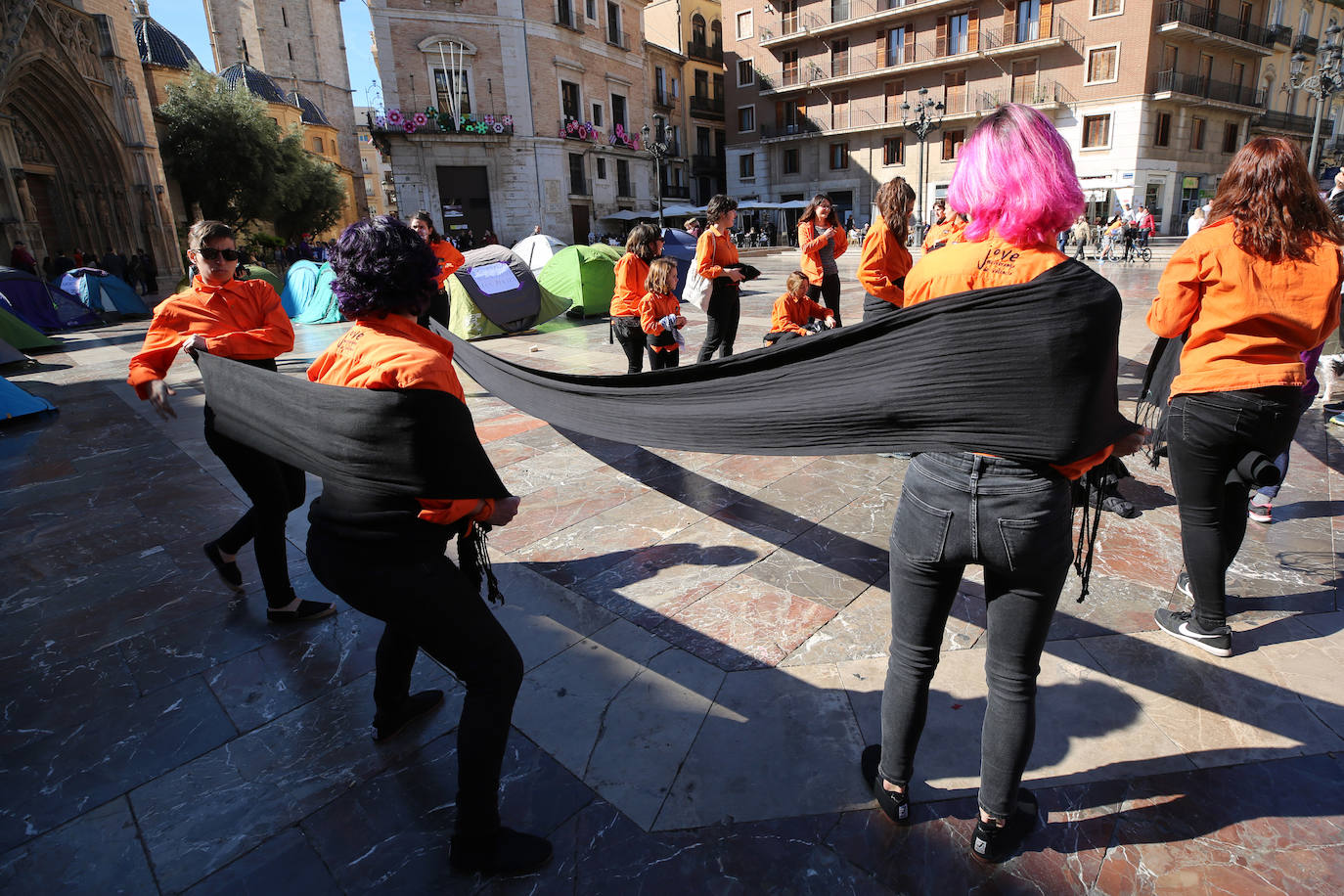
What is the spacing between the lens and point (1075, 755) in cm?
208

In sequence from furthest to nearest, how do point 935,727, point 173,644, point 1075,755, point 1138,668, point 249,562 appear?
point 249,562, point 173,644, point 1138,668, point 935,727, point 1075,755

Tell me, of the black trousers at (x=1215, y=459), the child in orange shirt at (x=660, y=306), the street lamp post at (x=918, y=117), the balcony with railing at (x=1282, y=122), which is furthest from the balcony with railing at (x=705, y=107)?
the black trousers at (x=1215, y=459)

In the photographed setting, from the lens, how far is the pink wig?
1.43 m

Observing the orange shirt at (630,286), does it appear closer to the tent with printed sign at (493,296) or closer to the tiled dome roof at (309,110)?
the tent with printed sign at (493,296)

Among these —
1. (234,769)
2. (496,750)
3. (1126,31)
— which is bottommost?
(234,769)

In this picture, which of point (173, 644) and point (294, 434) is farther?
point (173, 644)

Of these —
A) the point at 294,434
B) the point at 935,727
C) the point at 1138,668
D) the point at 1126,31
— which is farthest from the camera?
the point at 1126,31

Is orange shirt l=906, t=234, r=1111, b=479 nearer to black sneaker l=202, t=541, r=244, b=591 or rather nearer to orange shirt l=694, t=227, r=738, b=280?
black sneaker l=202, t=541, r=244, b=591

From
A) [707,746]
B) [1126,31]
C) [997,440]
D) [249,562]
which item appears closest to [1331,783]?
[997,440]

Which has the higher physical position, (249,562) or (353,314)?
(353,314)

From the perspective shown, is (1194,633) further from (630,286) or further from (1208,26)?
(1208,26)

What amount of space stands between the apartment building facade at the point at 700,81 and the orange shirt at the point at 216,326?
149 ft

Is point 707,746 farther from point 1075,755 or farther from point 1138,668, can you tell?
point 1138,668

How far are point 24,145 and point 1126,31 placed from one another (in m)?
38.7
